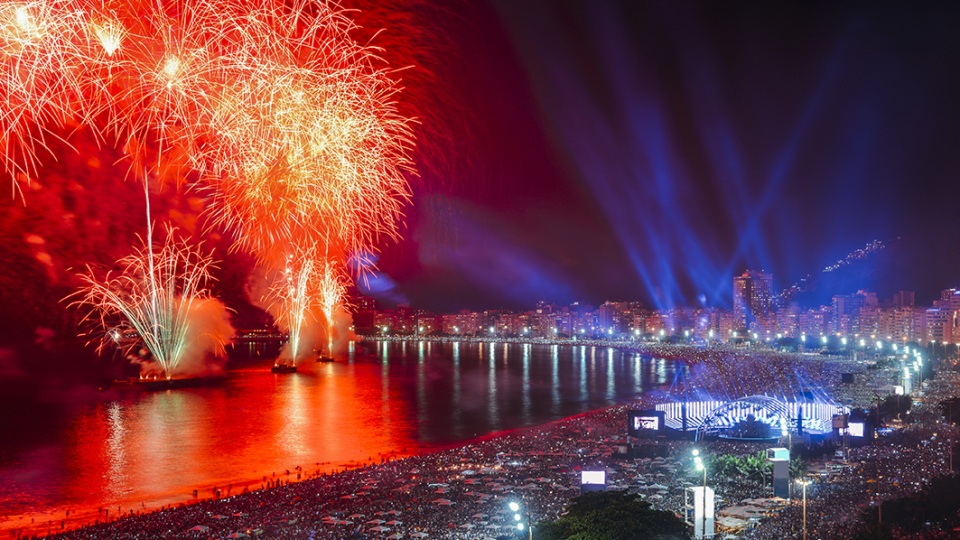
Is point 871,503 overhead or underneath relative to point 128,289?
underneath

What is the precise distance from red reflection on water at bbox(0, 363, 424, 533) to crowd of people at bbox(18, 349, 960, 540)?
2610 mm

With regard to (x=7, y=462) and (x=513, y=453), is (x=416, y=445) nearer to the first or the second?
(x=513, y=453)


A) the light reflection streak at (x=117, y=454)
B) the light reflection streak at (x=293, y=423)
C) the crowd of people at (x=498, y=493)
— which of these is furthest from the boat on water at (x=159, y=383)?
the crowd of people at (x=498, y=493)

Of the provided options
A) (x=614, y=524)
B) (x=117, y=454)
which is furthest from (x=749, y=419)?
(x=117, y=454)

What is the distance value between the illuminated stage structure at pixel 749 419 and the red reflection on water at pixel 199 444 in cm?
1098

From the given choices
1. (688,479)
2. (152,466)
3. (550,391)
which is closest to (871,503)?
(688,479)

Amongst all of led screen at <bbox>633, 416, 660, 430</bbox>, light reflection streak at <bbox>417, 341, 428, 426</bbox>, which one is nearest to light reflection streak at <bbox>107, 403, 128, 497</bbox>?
light reflection streak at <bbox>417, 341, 428, 426</bbox>

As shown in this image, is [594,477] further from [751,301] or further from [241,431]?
[751,301]

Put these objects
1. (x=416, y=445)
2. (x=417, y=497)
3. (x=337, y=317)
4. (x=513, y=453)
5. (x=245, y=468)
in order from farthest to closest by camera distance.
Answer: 1. (x=337, y=317)
2. (x=416, y=445)
3. (x=245, y=468)
4. (x=513, y=453)
5. (x=417, y=497)

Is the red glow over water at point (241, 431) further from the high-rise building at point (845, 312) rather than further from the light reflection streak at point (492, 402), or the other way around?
the high-rise building at point (845, 312)

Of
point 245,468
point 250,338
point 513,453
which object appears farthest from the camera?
point 250,338

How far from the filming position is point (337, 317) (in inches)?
3152

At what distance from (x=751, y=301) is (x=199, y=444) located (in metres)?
189

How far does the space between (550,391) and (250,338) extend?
482ft
